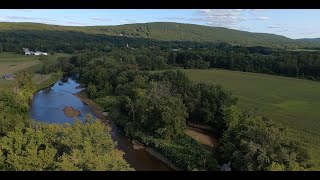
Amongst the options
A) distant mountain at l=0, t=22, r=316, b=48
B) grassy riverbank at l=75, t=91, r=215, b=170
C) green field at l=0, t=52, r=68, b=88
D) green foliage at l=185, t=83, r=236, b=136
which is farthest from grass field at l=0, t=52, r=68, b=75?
distant mountain at l=0, t=22, r=316, b=48

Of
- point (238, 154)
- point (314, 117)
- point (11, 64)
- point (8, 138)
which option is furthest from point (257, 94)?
point (11, 64)

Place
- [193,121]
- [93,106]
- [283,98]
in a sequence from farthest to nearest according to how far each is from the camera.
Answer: [283,98] < [93,106] < [193,121]

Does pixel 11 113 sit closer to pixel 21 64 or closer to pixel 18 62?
pixel 21 64

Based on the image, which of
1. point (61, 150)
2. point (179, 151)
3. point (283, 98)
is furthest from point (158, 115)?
point (283, 98)

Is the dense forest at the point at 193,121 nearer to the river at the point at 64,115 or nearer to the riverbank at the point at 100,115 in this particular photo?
the riverbank at the point at 100,115

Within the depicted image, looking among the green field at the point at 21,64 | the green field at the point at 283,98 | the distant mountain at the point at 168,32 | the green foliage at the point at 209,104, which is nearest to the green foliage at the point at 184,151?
the green foliage at the point at 209,104

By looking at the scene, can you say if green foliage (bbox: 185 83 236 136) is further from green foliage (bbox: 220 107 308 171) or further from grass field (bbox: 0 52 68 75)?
grass field (bbox: 0 52 68 75)
